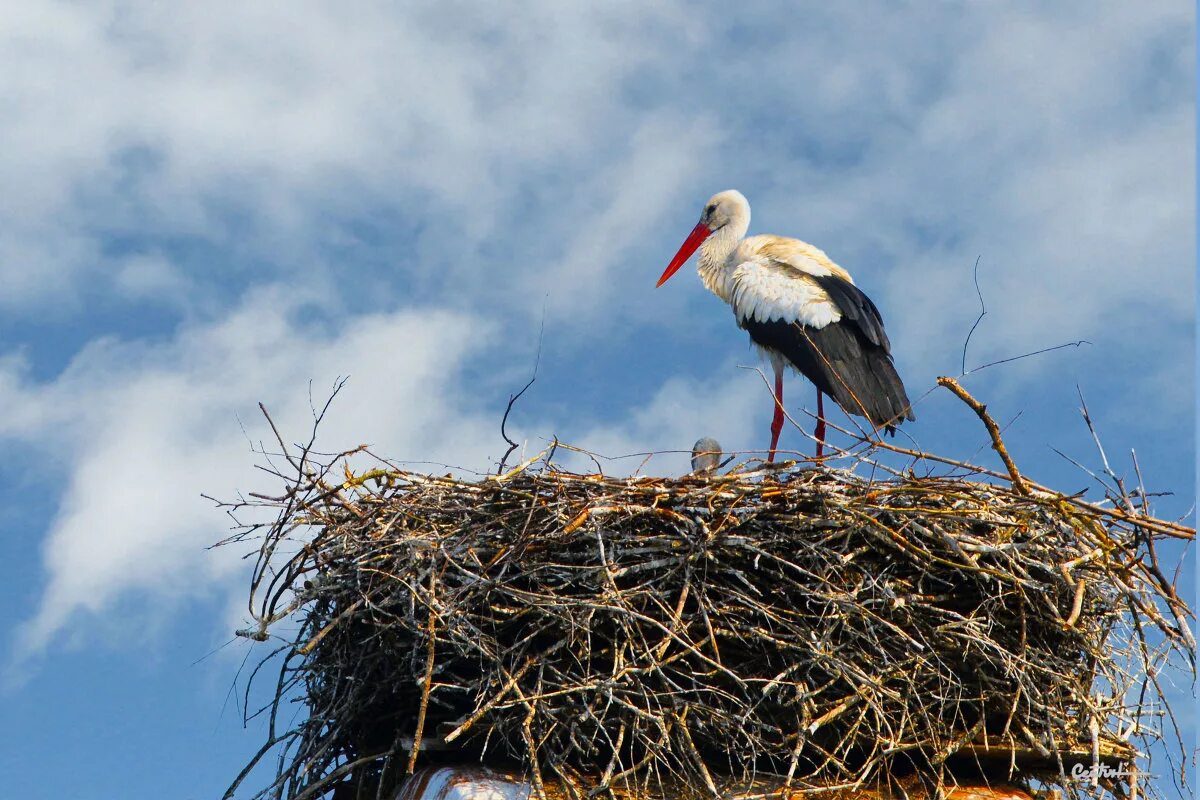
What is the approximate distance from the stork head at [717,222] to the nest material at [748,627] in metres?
4.41

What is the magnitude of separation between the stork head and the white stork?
1cm

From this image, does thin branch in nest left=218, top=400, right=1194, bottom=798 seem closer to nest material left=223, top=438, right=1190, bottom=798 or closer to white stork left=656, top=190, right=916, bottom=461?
nest material left=223, top=438, right=1190, bottom=798

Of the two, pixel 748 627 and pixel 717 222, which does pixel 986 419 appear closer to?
pixel 748 627

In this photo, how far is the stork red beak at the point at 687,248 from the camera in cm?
880

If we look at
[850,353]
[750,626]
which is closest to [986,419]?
[750,626]

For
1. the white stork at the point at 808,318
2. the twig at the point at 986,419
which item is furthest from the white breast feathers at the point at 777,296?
the twig at the point at 986,419

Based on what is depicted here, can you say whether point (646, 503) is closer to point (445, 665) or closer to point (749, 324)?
point (445, 665)

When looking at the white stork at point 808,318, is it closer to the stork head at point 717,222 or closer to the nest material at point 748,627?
the stork head at point 717,222

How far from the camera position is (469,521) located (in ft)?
14.0

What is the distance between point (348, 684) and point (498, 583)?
83cm

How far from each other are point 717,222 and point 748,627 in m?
5.07

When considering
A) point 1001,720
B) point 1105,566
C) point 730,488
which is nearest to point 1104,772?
point 1001,720

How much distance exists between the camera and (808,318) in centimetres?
750

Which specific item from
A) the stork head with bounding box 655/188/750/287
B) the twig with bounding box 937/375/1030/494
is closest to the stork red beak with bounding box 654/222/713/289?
the stork head with bounding box 655/188/750/287
